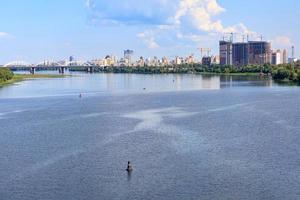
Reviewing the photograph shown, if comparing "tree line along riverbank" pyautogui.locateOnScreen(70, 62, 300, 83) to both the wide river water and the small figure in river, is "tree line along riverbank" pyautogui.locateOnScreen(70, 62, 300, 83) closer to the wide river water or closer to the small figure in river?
the wide river water

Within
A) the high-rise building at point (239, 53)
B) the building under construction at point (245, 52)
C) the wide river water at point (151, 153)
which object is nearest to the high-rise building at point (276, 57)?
the building under construction at point (245, 52)

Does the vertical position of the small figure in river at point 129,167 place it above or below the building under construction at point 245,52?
below

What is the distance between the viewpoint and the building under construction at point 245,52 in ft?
503

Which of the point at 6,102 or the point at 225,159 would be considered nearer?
the point at 225,159

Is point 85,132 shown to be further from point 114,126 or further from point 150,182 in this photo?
point 150,182

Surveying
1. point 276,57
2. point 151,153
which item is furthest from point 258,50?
point 151,153

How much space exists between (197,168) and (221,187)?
2.30 m

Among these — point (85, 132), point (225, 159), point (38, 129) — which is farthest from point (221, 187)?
point (38, 129)

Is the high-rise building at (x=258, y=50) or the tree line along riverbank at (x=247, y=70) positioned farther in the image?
the high-rise building at (x=258, y=50)

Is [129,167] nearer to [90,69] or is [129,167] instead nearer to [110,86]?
[110,86]

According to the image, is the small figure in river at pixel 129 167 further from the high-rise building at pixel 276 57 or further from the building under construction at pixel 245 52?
the high-rise building at pixel 276 57

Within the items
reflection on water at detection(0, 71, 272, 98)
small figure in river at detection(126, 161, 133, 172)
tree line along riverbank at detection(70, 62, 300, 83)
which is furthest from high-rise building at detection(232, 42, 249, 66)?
small figure in river at detection(126, 161, 133, 172)

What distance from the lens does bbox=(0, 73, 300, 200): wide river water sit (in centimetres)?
1569

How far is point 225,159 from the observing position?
19297 millimetres
